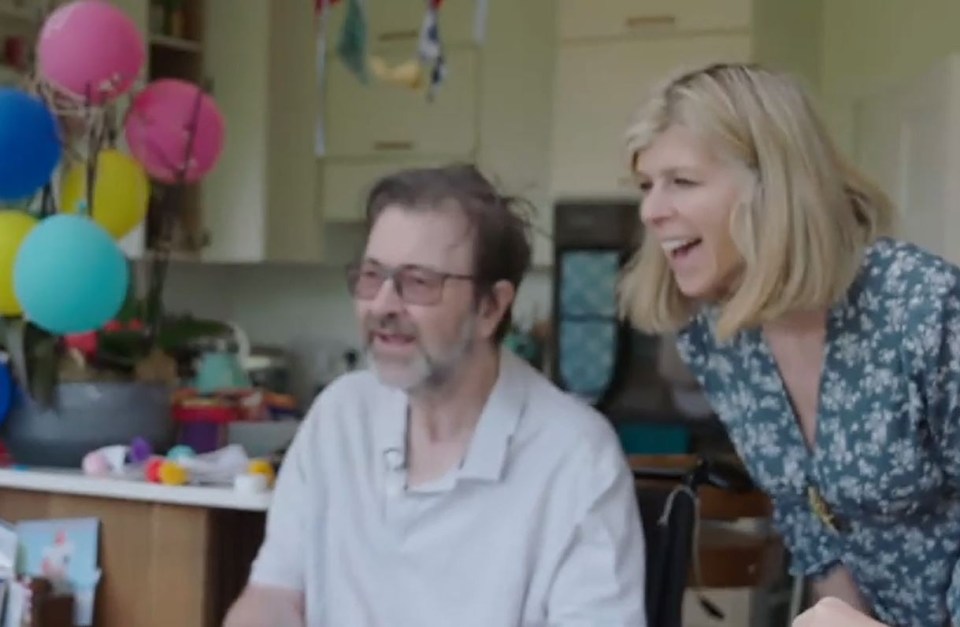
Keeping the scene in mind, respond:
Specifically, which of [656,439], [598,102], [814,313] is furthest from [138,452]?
[598,102]

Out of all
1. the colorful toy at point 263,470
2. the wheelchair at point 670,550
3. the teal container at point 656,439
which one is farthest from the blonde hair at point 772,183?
the teal container at point 656,439

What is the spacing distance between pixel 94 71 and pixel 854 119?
7.53 ft

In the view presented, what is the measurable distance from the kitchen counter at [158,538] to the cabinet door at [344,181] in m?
2.32

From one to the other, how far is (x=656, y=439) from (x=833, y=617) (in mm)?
2592

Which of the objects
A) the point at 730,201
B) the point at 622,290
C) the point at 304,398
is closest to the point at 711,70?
the point at 730,201

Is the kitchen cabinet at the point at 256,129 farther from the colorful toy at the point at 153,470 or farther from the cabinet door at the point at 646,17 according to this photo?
the colorful toy at the point at 153,470

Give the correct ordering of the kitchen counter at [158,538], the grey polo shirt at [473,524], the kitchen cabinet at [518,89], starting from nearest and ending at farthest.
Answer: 1. the grey polo shirt at [473,524]
2. the kitchen counter at [158,538]
3. the kitchen cabinet at [518,89]

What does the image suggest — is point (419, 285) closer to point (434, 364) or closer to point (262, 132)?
point (434, 364)

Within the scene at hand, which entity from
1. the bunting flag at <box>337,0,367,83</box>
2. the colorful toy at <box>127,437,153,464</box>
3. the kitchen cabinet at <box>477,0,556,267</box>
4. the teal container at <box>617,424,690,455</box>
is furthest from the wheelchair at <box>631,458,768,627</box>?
the kitchen cabinet at <box>477,0,556,267</box>

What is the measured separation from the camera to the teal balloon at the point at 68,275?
1807mm

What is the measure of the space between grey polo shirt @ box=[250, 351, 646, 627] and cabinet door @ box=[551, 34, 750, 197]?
207cm

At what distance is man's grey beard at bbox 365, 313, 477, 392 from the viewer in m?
1.60

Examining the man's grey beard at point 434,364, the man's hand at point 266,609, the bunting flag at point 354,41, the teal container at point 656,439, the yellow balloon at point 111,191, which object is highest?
the bunting flag at point 354,41

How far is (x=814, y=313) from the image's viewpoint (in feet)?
4.91
